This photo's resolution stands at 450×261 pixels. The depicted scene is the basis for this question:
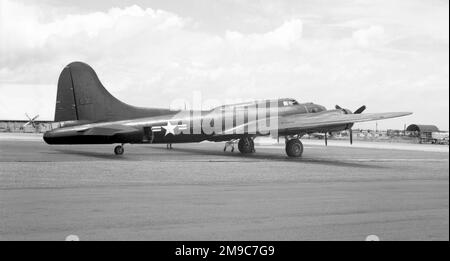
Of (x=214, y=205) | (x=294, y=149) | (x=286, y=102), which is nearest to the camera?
(x=214, y=205)

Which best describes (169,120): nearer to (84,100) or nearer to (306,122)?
(84,100)

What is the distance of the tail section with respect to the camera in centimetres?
3316

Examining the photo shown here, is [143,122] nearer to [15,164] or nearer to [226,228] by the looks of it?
[15,164]

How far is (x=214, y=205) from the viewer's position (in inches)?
555

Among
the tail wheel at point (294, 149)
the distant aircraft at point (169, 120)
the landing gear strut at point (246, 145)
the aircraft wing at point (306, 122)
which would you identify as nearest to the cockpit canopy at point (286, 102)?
the distant aircraft at point (169, 120)

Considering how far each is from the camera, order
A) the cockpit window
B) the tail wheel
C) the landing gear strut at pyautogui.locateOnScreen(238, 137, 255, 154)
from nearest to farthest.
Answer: the tail wheel, the landing gear strut at pyautogui.locateOnScreen(238, 137, 255, 154), the cockpit window

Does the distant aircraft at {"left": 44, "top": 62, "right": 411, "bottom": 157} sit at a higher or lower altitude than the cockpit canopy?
lower

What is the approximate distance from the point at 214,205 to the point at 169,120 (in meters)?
21.6

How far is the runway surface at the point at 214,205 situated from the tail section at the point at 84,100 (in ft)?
29.2

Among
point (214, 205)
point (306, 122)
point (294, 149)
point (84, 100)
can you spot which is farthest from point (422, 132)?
point (214, 205)

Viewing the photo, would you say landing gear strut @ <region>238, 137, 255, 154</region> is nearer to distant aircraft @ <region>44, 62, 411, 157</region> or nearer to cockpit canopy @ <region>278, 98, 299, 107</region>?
distant aircraft @ <region>44, 62, 411, 157</region>

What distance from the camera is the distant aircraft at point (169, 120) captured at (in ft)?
107

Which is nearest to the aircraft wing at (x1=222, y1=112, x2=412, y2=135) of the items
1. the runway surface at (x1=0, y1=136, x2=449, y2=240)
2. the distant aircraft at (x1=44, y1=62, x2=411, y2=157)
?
the distant aircraft at (x1=44, y1=62, x2=411, y2=157)

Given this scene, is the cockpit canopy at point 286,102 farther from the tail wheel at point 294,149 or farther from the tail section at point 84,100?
the tail section at point 84,100
